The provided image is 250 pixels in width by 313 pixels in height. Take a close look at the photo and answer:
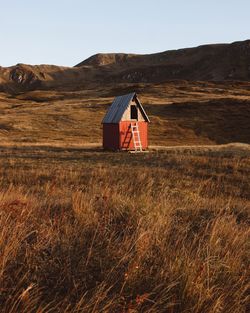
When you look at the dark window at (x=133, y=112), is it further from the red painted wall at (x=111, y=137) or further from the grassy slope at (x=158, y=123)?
the grassy slope at (x=158, y=123)

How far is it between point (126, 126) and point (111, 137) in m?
1.68

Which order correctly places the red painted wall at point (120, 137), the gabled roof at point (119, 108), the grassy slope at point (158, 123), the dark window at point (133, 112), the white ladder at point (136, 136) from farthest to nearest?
the grassy slope at point (158, 123)
the dark window at point (133, 112)
the gabled roof at point (119, 108)
the red painted wall at point (120, 137)
the white ladder at point (136, 136)

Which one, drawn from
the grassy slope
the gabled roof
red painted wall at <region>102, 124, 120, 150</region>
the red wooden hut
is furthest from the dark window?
the grassy slope

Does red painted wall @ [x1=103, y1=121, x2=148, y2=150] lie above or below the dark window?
below

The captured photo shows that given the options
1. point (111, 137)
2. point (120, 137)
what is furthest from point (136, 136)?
point (111, 137)

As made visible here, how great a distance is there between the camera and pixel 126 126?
4081 cm

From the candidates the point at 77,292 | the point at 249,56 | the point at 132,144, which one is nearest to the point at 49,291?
the point at 77,292

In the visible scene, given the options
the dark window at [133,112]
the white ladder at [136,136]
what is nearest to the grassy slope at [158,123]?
the dark window at [133,112]

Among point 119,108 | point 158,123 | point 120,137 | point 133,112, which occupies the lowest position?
point 158,123

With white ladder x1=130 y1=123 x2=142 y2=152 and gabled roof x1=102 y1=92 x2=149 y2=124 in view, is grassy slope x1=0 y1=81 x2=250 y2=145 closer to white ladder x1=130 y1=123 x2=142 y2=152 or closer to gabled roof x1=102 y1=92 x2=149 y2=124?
gabled roof x1=102 y1=92 x2=149 y2=124

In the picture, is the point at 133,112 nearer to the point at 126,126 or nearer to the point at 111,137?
the point at 126,126

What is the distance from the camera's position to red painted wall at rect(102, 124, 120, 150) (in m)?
39.9

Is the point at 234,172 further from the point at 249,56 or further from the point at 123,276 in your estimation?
the point at 249,56

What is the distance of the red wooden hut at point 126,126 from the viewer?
1575 inches
